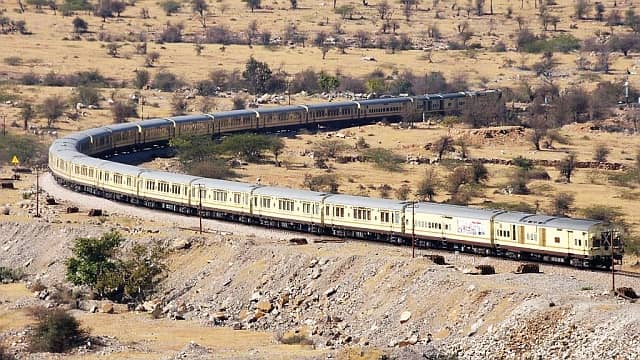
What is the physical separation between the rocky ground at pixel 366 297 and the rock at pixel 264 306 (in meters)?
0.05

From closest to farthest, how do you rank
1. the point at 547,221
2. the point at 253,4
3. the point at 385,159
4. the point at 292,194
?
the point at 547,221
the point at 292,194
the point at 385,159
the point at 253,4

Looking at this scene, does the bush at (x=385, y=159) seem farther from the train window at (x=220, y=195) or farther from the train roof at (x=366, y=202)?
the train roof at (x=366, y=202)

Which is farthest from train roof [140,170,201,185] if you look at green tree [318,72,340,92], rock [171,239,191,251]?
green tree [318,72,340,92]

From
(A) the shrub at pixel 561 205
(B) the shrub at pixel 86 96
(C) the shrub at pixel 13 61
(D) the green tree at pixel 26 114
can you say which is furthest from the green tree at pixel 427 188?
(C) the shrub at pixel 13 61

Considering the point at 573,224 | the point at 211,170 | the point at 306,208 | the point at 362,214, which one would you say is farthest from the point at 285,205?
the point at 211,170

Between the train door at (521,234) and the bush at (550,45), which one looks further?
the bush at (550,45)

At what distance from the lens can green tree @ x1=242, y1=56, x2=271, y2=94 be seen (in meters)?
121

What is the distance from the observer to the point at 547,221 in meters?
47.0

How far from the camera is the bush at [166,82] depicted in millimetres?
121469

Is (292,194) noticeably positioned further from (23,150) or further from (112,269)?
(23,150)

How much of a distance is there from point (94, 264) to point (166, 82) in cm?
7410

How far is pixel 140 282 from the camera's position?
157 ft

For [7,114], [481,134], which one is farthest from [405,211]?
[7,114]

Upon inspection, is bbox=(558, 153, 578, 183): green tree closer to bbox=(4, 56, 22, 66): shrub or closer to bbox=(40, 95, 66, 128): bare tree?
bbox=(40, 95, 66, 128): bare tree
